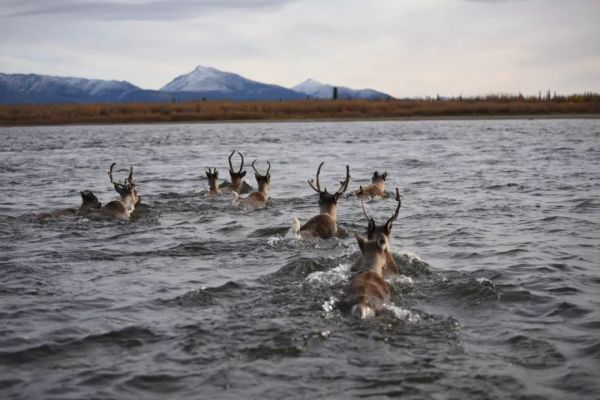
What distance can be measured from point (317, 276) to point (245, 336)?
7.55 feet

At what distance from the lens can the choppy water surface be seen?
561cm

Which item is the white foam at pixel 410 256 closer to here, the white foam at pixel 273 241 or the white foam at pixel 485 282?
the white foam at pixel 485 282

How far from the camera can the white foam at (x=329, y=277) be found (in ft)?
27.8

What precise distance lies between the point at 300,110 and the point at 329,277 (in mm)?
54214

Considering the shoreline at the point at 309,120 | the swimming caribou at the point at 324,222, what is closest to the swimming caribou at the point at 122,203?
the swimming caribou at the point at 324,222

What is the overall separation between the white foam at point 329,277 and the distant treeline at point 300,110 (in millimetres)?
51059

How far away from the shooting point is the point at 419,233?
1220cm

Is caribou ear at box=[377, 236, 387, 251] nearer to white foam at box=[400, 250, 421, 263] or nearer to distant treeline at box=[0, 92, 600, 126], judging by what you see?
white foam at box=[400, 250, 421, 263]

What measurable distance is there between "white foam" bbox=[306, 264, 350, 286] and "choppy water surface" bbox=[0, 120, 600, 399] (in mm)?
33

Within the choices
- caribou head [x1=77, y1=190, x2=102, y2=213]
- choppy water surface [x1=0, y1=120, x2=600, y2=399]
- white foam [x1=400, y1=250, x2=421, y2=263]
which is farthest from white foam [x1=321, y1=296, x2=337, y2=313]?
caribou head [x1=77, y1=190, x2=102, y2=213]

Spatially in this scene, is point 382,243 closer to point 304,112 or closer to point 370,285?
point 370,285

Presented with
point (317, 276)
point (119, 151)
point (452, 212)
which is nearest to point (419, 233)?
point (452, 212)

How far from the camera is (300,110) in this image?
204 feet

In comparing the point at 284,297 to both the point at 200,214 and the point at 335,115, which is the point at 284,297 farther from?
the point at 335,115
